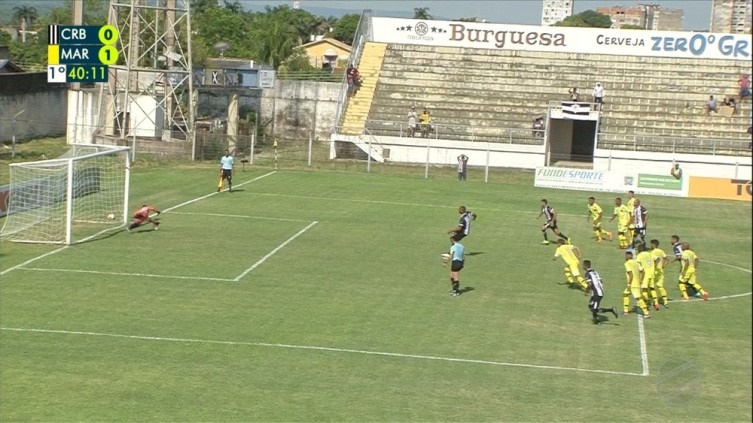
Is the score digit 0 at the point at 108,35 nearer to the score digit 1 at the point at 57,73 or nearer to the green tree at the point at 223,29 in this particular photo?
the score digit 1 at the point at 57,73

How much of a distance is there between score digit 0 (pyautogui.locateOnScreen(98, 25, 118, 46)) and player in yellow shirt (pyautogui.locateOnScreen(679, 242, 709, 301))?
27408 mm

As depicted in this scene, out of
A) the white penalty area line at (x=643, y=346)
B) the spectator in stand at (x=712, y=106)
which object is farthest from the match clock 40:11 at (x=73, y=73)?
the white penalty area line at (x=643, y=346)

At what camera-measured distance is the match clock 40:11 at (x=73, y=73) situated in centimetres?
4644

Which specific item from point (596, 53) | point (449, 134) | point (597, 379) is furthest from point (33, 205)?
point (596, 53)

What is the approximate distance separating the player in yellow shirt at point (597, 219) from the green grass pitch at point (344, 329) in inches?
18.0

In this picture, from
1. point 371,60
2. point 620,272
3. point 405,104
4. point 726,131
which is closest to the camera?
point 620,272

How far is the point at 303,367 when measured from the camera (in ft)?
65.2

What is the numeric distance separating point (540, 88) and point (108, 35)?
22637 mm

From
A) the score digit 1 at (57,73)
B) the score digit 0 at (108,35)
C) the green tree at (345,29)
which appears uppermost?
the green tree at (345,29)

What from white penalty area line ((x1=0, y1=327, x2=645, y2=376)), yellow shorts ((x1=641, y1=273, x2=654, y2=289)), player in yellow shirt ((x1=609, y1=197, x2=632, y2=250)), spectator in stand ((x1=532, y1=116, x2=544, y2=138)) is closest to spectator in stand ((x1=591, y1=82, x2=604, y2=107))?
spectator in stand ((x1=532, y1=116, x2=544, y2=138))

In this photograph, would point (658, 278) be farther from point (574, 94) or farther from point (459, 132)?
point (459, 132)

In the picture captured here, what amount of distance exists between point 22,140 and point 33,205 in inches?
825

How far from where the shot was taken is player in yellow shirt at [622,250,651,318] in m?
Answer: 23.7

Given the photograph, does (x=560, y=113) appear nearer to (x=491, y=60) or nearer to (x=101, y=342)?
(x=491, y=60)
